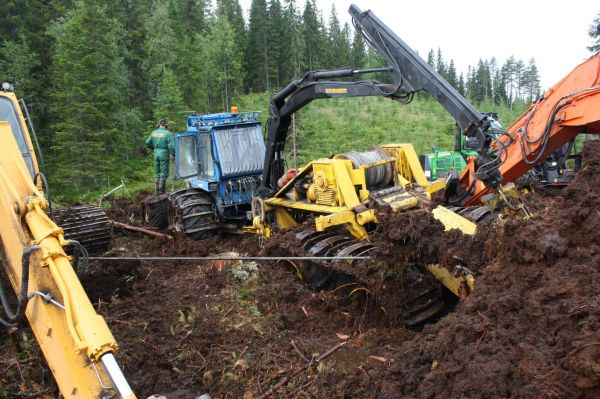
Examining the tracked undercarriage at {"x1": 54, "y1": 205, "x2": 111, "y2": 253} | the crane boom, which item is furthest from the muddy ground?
the crane boom

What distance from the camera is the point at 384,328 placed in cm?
529

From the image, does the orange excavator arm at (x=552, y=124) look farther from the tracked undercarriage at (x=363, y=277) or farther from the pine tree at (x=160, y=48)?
the pine tree at (x=160, y=48)

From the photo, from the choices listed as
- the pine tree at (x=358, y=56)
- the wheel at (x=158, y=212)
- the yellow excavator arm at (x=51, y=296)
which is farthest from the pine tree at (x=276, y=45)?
the yellow excavator arm at (x=51, y=296)

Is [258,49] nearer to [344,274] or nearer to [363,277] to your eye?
[344,274]

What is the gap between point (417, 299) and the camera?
520cm

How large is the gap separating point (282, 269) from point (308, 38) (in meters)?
52.2

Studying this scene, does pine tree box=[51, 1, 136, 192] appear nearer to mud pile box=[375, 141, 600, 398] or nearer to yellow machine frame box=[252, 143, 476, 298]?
yellow machine frame box=[252, 143, 476, 298]

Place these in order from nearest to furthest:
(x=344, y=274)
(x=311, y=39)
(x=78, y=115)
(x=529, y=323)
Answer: (x=529, y=323), (x=344, y=274), (x=78, y=115), (x=311, y=39)

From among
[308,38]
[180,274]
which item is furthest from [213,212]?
[308,38]

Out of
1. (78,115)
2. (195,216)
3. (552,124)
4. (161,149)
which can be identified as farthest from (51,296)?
(78,115)

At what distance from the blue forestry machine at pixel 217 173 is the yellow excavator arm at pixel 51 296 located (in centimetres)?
599

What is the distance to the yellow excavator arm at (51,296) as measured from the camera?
246cm

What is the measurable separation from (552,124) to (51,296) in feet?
15.6

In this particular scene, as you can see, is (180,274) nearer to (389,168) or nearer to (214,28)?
(389,168)
